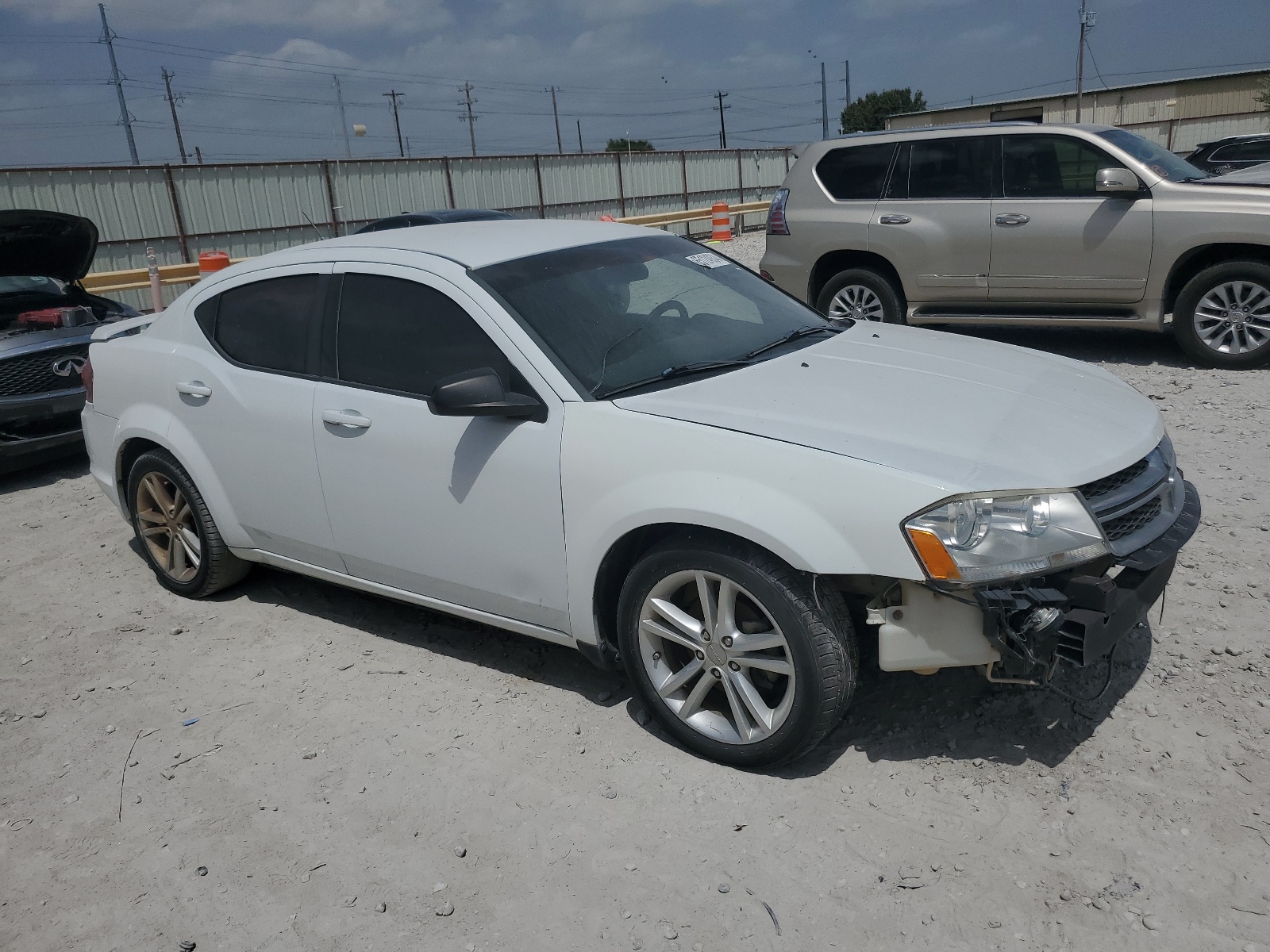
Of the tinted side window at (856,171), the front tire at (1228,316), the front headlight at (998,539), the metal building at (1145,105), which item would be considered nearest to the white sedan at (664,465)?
the front headlight at (998,539)

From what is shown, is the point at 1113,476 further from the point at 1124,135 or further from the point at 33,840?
the point at 1124,135

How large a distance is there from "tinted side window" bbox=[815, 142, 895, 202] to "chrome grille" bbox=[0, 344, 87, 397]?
20.7 feet

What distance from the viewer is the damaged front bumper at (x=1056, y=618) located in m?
2.78

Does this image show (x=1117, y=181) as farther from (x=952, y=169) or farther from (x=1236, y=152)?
(x=1236, y=152)

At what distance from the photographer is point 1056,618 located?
278cm

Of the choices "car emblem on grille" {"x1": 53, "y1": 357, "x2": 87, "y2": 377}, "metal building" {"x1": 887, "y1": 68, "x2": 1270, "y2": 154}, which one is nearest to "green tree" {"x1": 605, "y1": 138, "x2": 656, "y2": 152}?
→ "metal building" {"x1": 887, "y1": 68, "x2": 1270, "y2": 154}

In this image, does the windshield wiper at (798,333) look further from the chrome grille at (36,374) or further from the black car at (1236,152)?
the black car at (1236,152)

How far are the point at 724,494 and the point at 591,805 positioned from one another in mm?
1088

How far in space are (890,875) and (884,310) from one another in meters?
6.78

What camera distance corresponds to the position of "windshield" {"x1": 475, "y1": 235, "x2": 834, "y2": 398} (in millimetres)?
3574

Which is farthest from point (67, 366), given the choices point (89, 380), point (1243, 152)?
point (1243, 152)

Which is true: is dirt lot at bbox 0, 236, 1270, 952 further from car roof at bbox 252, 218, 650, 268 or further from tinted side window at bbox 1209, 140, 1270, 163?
tinted side window at bbox 1209, 140, 1270, 163

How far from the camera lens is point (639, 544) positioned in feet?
11.1

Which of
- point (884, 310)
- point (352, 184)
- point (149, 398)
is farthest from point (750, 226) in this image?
point (149, 398)
